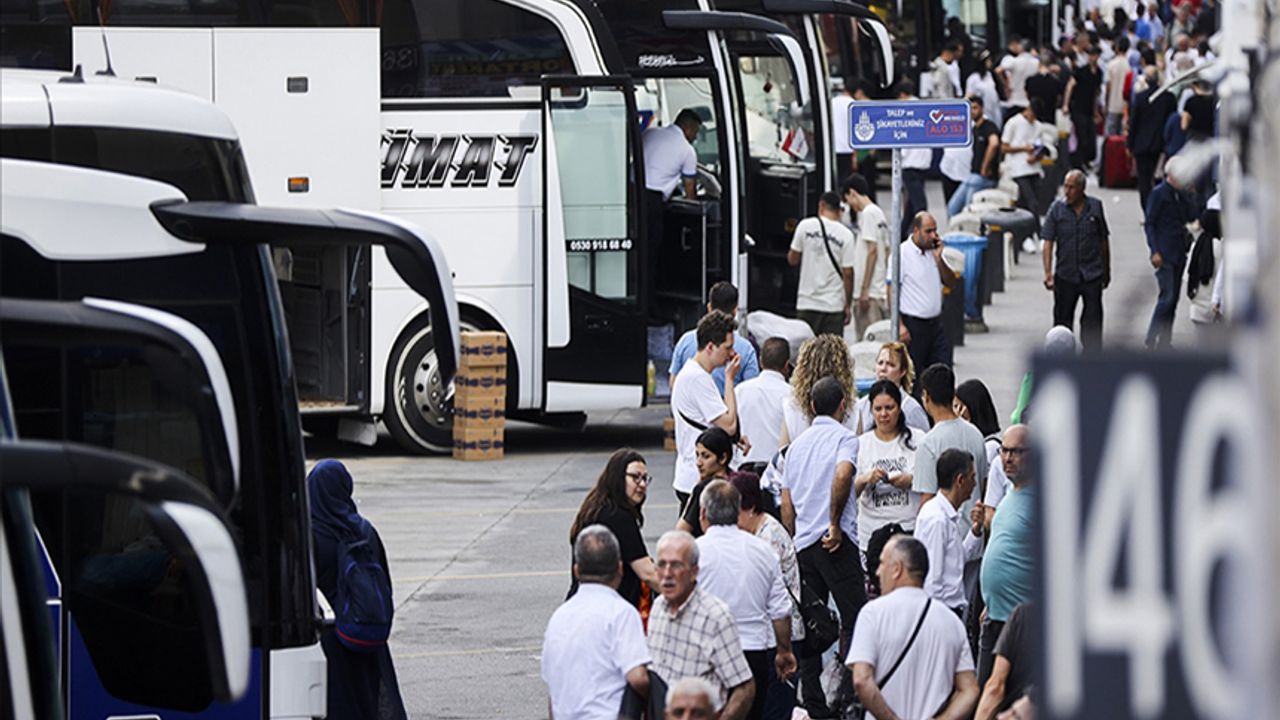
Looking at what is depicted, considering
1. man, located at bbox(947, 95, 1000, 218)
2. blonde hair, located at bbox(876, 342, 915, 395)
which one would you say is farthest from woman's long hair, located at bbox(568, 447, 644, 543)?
man, located at bbox(947, 95, 1000, 218)

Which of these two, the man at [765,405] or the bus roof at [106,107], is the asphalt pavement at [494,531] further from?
the bus roof at [106,107]

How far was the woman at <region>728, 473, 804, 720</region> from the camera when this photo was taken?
9977 mm

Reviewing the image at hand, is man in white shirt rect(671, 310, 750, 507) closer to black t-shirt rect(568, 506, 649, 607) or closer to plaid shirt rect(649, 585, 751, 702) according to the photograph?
black t-shirt rect(568, 506, 649, 607)

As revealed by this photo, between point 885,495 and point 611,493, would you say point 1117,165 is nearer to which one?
point 885,495

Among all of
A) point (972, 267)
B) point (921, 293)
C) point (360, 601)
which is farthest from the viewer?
point (972, 267)

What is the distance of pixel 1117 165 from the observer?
35000 mm

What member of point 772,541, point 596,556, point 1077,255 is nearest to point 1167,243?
point 1077,255

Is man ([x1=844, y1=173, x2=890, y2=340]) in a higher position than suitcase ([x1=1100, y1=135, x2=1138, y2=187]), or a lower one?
lower

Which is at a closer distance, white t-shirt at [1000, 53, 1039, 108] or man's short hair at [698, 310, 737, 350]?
man's short hair at [698, 310, 737, 350]

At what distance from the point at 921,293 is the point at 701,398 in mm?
5202

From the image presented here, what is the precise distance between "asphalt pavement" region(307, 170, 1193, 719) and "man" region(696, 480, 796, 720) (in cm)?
153

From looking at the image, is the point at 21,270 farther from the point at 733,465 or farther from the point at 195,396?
the point at 733,465

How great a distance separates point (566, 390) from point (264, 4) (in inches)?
153

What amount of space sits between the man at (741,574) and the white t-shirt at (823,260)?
994 cm
